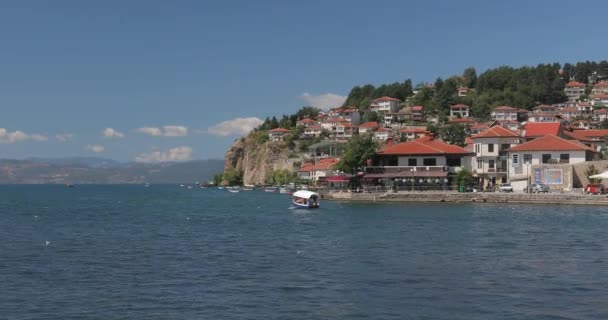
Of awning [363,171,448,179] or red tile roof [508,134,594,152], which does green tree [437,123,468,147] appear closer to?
red tile roof [508,134,594,152]

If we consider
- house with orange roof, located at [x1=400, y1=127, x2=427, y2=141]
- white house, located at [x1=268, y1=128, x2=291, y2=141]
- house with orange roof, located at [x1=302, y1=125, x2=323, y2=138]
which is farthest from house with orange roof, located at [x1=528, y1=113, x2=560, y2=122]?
white house, located at [x1=268, y1=128, x2=291, y2=141]

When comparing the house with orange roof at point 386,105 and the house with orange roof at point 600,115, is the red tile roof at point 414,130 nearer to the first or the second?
the house with orange roof at point 386,105

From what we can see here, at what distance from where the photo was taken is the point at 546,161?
232ft

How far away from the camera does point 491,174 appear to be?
78.5 metres

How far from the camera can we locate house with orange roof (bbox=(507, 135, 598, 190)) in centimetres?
6562

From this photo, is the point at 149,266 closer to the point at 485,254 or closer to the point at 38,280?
the point at 38,280

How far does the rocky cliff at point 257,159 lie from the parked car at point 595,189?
3541 inches

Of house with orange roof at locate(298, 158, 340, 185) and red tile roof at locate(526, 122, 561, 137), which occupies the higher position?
red tile roof at locate(526, 122, 561, 137)

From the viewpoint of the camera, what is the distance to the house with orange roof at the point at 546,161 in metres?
65.6

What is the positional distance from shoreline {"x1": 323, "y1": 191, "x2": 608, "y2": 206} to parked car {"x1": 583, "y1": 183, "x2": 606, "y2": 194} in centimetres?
263

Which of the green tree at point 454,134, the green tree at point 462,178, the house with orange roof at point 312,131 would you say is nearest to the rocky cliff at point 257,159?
the house with orange roof at point 312,131

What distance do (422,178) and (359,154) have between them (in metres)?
7.83

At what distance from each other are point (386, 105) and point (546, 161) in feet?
363

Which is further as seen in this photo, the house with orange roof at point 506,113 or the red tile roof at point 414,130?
the house with orange roof at point 506,113
